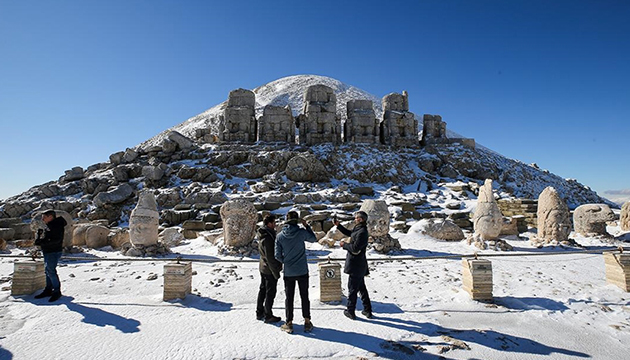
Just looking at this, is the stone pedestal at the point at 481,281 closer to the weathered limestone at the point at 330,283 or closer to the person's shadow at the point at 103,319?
the weathered limestone at the point at 330,283

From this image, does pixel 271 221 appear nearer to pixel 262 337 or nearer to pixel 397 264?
pixel 262 337

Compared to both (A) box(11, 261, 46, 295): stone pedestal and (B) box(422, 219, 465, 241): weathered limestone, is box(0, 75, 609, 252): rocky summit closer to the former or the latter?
(B) box(422, 219, 465, 241): weathered limestone

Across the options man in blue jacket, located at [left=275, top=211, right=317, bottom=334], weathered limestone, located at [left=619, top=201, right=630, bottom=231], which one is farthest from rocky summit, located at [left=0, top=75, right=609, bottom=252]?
man in blue jacket, located at [left=275, top=211, right=317, bottom=334]

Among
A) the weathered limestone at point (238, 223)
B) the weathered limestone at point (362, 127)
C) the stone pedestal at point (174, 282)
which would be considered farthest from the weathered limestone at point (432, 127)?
the stone pedestal at point (174, 282)

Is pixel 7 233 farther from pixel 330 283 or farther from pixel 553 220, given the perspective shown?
pixel 553 220

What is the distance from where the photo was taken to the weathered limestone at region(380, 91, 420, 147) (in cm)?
2719

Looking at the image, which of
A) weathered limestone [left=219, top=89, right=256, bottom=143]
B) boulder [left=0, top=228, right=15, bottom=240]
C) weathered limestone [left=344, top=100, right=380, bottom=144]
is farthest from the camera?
weathered limestone [left=344, top=100, right=380, bottom=144]

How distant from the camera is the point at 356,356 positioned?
3.95 metres

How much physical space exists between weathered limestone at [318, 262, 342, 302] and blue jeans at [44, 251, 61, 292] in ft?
15.4

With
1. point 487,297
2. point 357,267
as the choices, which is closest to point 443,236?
point 487,297

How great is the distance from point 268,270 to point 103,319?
8.83 ft

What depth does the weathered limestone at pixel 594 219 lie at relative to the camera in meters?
12.4

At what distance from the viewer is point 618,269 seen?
20.9 feet

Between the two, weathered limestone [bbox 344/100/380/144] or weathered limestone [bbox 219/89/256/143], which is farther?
weathered limestone [bbox 344/100/380/144]
